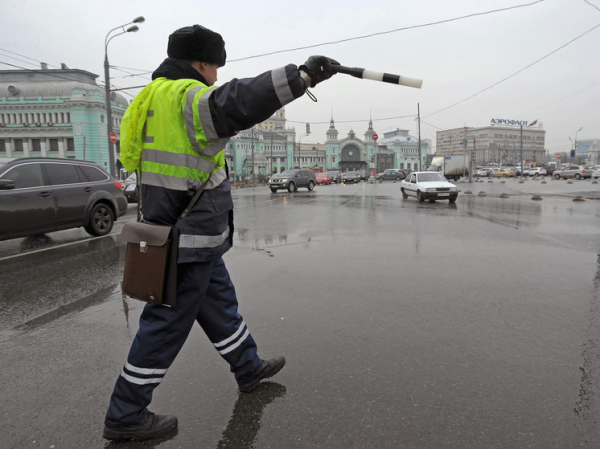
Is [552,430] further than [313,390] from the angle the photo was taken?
No

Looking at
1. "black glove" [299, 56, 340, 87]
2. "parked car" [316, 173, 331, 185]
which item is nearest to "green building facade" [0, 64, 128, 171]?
"parked car" [316, 173, 331, 185]

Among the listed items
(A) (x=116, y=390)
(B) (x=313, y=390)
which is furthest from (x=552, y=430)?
(A) (x=116, y=390)

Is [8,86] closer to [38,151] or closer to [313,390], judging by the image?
[38,151]

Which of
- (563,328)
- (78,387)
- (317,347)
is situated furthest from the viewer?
(563,328)

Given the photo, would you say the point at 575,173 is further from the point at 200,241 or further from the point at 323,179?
the point at 200,241

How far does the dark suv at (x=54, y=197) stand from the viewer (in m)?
6.71

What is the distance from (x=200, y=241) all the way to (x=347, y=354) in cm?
150

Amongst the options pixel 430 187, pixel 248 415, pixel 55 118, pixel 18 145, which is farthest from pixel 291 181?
pixel 18 145

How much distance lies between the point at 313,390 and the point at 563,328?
2.34m

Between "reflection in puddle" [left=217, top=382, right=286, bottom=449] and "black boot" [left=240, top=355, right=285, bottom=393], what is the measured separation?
0.11 feet

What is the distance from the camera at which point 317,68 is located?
1944 mm

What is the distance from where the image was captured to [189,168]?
1981 mm

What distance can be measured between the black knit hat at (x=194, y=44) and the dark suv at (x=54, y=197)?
18.9 feet

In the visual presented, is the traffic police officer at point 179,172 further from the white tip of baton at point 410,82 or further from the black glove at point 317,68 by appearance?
the white tip of baton at point 410,82
